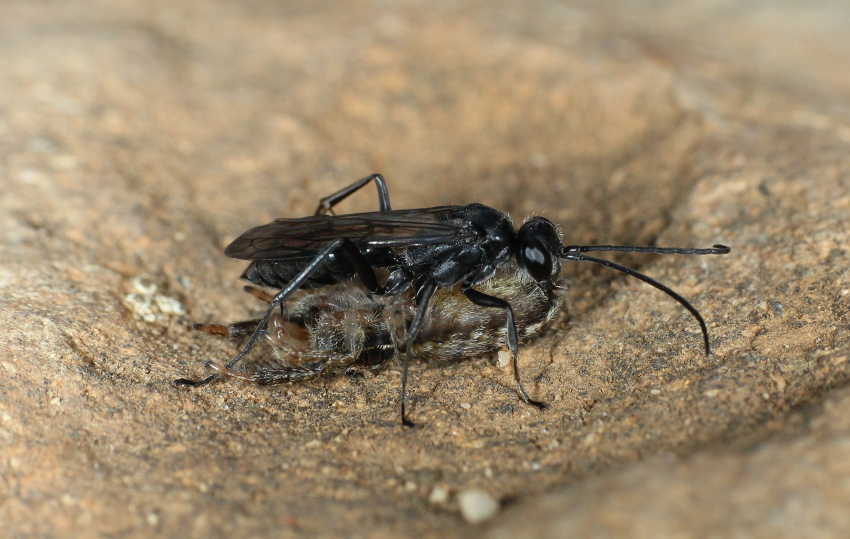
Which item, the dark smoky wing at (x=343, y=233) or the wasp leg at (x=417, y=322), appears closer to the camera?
the wasp leg at (x=417, y=322)

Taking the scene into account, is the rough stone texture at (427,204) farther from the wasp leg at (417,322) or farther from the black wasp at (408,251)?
the black wasp at (408,251)

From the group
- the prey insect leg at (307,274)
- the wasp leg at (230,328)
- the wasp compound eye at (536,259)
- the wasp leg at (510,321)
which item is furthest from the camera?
the wasp leg at (230,328)

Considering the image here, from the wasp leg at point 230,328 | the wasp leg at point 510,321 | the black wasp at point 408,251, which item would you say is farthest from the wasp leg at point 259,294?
the wasp leg at point 510,321

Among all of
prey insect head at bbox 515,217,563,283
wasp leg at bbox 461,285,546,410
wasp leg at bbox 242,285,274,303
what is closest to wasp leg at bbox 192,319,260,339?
wasp leg at bbox 242,285,274,303

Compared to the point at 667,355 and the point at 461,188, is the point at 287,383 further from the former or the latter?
the point at 461,188

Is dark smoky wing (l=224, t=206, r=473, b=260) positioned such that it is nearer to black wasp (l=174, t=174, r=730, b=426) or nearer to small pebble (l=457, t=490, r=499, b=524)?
black wasp (l=174, t=174, r=730, b=426)

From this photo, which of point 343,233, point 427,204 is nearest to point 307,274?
point 343,233

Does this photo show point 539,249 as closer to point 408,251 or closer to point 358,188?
point 408,251

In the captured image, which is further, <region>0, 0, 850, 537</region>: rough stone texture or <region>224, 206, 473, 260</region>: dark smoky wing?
<region>224, 206, 473, 260</region>: dark smoky wing
